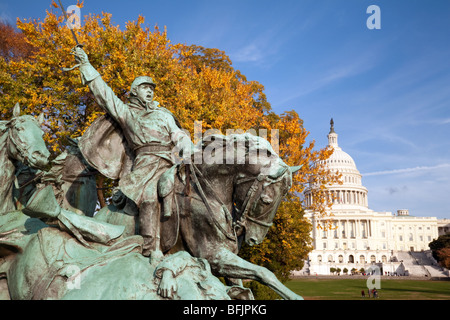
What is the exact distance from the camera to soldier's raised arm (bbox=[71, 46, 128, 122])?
16.0ft

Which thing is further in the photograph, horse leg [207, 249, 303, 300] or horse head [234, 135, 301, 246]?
horse head [234, 135, 301, 246]

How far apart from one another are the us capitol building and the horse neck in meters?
93.8

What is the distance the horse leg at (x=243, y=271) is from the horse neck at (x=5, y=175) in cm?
238

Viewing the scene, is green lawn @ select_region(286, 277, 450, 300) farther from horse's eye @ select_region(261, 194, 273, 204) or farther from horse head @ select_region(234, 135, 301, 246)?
horse's eye @ select_region(261, 194, 273, 204)

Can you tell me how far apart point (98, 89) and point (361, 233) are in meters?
110

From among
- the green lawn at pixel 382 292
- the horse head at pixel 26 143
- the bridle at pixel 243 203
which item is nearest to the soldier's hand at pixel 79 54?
the horse head at pixel 26 143

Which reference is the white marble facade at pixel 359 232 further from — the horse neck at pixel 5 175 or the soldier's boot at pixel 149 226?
the horse neck at pixel 5 175

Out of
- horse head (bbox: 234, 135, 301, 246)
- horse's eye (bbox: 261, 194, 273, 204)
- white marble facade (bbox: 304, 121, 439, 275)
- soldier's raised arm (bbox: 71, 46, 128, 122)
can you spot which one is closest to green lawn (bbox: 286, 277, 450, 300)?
horse head (bbox: 234, 135, 301, 246)

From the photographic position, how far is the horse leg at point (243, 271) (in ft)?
13.6

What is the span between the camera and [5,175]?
174 inches

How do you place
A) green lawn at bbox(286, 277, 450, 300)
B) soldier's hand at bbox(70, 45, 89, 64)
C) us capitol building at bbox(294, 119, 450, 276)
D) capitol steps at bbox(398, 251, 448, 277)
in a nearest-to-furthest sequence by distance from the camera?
soldier's hand at bbox(70, 45, 89, 64) → green lawn at bbox(286, 277, 450, 300) → capitol steps at bbox(398, 251, 448, 277) → us capitol building at bbox(294, 119, 450, 276)

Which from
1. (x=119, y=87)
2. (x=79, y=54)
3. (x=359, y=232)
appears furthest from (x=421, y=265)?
(x=79, y=54)

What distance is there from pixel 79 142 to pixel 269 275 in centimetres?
284
